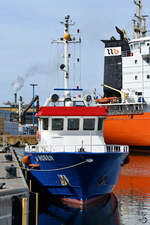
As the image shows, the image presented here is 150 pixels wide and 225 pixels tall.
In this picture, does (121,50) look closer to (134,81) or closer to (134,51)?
(134,51)

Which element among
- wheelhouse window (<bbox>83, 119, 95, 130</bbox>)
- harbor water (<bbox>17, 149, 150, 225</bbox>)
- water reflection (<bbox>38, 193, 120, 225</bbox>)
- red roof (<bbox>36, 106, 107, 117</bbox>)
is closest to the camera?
water reflection (<bbox>38, 193, 120, 225</bbox>)

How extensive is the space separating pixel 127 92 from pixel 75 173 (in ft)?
99.7

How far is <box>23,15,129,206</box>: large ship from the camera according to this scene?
17.0 meters

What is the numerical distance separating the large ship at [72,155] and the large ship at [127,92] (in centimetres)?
2285

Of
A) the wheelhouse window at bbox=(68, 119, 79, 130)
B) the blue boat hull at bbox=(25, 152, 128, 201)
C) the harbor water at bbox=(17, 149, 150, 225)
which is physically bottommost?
the harbor water at bbox=(17, 149, 150, 225)

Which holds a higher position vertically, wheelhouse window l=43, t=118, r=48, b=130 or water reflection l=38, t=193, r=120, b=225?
wheelhouse window l=43, t=118, r=48, b=130

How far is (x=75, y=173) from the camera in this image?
17.0m

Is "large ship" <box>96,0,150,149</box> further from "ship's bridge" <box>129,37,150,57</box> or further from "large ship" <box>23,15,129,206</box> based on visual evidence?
"large ship" <box>23,15,129,206</box>

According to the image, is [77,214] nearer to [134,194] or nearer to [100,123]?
[100,123]

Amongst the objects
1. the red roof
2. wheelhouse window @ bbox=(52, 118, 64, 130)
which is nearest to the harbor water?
wheelhouse window @ bbox=(52, 118, 64, 130)

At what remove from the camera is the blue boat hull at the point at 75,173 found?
16.8 meters

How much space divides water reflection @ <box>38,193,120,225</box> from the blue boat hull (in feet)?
2.06

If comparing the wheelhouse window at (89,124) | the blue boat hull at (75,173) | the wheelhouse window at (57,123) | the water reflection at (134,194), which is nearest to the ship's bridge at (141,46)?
the water reflection at (134,194)

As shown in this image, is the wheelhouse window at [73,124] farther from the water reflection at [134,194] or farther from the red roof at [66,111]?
the water reflection at [134,194]
